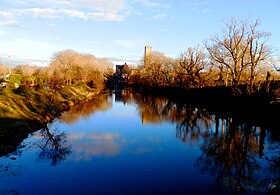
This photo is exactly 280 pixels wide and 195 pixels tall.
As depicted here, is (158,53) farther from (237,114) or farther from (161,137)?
(161,137)

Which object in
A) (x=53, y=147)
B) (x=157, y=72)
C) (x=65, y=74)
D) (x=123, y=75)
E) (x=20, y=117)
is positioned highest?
(x=123, y=75)

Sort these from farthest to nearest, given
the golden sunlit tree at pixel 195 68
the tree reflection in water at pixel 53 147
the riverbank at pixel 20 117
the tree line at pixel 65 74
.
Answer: the tree line at pixel 65 74
the golden sunlit tree at pixel 195 68
the riverbank at pixel 20 117
the tree reflection in water at pixel 53 147

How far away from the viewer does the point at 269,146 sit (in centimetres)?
2042

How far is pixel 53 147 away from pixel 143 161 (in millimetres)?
7482

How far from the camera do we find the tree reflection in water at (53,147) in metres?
17.1

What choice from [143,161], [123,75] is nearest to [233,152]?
[143,161]

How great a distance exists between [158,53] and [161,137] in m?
74.4

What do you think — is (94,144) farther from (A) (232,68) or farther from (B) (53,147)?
(A) (232,68)

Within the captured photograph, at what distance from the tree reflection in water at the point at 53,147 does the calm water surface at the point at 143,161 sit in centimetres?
6

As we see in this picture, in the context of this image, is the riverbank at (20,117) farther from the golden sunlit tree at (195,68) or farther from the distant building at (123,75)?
the distant building at (123,75)

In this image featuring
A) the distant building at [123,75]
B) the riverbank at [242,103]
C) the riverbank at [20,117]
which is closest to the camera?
the riverbank at [20,117]

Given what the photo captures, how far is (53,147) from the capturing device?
19781mm

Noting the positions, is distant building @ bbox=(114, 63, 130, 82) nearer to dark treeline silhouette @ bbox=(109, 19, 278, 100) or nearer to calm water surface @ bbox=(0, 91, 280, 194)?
dark treeline silhouette @ bbox=(109, 19, 278, 100)

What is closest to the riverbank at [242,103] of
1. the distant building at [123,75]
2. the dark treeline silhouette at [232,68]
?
the dark treeline silhouette at [232,68]
